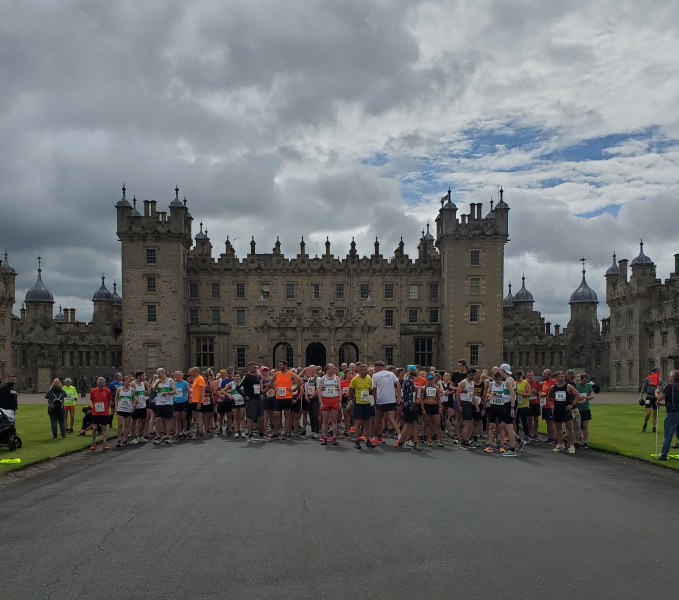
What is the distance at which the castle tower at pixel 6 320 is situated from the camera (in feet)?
193

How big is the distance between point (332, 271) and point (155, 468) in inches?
2084

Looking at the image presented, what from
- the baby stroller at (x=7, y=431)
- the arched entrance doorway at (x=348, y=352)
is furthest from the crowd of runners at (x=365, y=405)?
the arched entrance doorway at (x=348, y=352)

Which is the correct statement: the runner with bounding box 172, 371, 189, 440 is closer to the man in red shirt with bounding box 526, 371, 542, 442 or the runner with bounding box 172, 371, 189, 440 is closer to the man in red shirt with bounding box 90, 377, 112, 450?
the man in red shirt with bounding box 90, 377, 112, 450

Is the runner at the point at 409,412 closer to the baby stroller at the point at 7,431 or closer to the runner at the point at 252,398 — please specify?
the runner at the point at 252,398

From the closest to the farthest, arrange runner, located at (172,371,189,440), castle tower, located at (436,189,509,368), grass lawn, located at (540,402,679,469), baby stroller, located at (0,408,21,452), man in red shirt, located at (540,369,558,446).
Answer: grass lawn, located at (540,402,679,469) → baby stroller, located at (0,408,21,452) → man in red shirt, located at (540,369,558,446) → runner, located at (172,371,189,440) → castle tower, located at (436,189,509,368)

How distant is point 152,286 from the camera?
61.3m

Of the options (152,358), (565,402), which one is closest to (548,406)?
(565,402)

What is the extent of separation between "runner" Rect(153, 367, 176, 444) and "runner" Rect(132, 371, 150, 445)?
15.0 inches

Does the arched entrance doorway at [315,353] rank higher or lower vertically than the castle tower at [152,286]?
lower

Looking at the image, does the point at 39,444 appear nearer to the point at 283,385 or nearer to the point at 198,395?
the point at 198,395

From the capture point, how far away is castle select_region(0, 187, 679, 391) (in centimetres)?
6034

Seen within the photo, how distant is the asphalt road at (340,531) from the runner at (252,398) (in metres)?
4.83

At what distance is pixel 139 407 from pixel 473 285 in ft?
158

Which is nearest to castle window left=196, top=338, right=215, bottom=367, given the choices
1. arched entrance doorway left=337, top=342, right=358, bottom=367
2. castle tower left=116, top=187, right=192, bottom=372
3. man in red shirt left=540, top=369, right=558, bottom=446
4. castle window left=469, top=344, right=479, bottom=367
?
castle tower left=116, top=187, right=192, bottom=372
